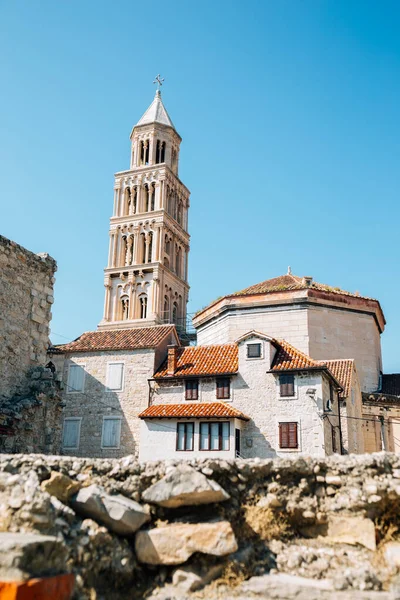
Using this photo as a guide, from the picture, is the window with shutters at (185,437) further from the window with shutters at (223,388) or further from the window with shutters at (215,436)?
the window with shutters at (223,388)

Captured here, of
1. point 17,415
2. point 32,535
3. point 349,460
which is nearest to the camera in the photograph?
point 32,535

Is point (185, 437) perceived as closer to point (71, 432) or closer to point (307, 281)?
point (71, 432)

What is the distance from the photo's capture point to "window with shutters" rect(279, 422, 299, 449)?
24.9 metres

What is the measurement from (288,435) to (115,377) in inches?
398

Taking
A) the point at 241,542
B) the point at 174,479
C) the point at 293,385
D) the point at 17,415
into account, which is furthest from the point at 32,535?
the point at 293,385

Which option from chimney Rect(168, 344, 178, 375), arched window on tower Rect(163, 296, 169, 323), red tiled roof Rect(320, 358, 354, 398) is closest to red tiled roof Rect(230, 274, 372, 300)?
red tiled roof Rect(320, 358, 354, 398)

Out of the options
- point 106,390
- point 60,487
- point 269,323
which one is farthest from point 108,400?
point 60,487

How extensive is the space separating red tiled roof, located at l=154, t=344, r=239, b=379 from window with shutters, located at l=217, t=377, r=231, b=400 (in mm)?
411

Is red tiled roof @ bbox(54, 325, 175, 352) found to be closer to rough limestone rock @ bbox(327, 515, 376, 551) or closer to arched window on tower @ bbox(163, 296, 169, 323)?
rough limestone rock @ bbox(327, 515, 376, 551)

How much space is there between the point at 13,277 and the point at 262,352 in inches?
536

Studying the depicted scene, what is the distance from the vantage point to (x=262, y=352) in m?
26.8

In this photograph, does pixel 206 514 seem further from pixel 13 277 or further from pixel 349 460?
pixel 13 277

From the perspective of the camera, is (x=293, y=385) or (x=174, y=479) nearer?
(x=174, y=479)

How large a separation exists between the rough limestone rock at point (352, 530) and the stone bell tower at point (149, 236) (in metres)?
52.8
